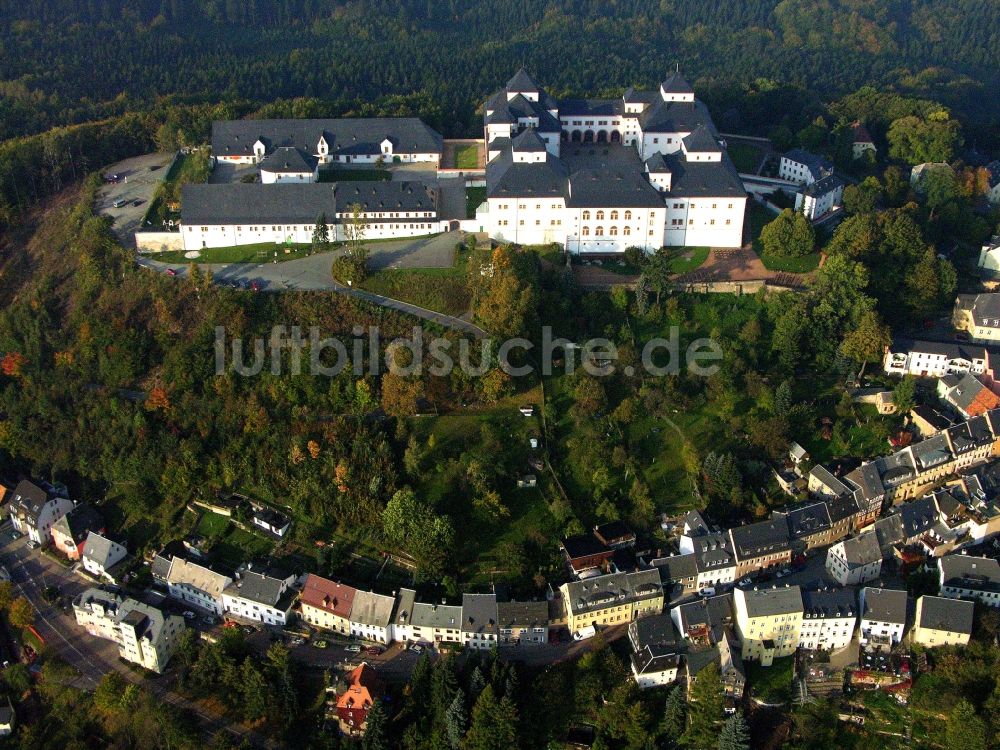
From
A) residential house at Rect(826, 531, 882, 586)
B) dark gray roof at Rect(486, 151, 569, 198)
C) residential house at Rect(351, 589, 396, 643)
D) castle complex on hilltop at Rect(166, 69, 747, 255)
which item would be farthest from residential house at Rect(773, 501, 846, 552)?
dark gray roof at Rect(486, 151, 569, 198)

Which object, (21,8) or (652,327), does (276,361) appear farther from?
(21,8)

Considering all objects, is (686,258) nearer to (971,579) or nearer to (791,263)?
(791,263)

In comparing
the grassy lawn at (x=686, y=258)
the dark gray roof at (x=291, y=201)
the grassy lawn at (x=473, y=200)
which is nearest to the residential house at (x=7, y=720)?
the dark gray roof at (x=291, y=201)

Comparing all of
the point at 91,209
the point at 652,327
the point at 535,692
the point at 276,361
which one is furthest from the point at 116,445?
the point at 652,327

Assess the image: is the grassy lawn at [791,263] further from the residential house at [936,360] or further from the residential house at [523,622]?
the residential house at [523,622]

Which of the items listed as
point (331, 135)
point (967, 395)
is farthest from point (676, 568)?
point (331, 135)

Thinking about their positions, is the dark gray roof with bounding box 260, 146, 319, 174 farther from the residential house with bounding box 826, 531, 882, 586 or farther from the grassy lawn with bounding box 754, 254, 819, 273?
the residential house with bounding box 826, 531, 882, 586

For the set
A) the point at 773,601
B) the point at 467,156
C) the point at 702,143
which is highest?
the point at 702,143
